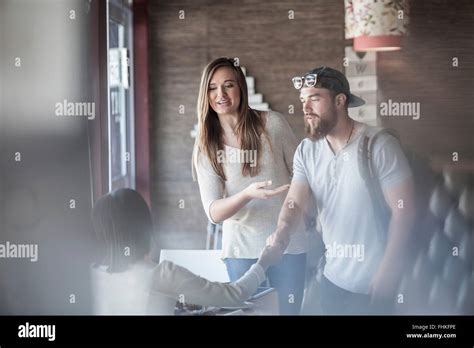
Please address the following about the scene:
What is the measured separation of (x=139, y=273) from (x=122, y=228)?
162 mm

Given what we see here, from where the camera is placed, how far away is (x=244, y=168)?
2.79m

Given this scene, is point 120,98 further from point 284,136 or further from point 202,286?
point 202,286

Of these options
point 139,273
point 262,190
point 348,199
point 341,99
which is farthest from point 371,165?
point 139,273

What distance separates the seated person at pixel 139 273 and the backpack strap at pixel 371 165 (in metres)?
0.35

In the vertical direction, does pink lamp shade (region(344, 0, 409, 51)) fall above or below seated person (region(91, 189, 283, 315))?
above

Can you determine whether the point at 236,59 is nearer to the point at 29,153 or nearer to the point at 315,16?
the point at 315,16

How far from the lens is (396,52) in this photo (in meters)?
2.78

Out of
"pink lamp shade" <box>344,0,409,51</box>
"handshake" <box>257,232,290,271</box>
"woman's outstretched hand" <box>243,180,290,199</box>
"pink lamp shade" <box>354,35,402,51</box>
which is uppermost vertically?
"pink lamp shade" <box>344,0,409,51</box>

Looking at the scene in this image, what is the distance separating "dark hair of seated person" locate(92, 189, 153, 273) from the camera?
283cm

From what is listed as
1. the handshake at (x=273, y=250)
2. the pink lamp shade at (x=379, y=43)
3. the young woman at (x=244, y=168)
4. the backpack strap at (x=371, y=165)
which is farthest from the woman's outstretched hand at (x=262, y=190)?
the pink lamp shade at (x=379, y=43)

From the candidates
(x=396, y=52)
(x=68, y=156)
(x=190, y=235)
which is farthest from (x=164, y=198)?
(x=396, y=52)

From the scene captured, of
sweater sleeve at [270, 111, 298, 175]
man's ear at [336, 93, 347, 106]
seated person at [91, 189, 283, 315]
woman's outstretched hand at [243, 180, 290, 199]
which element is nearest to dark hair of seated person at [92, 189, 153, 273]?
seated person at [91, 189, 283, 315]

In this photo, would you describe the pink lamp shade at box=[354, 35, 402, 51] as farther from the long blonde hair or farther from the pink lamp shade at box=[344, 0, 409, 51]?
the long blonde hair

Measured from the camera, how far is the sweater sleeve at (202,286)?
279cm
